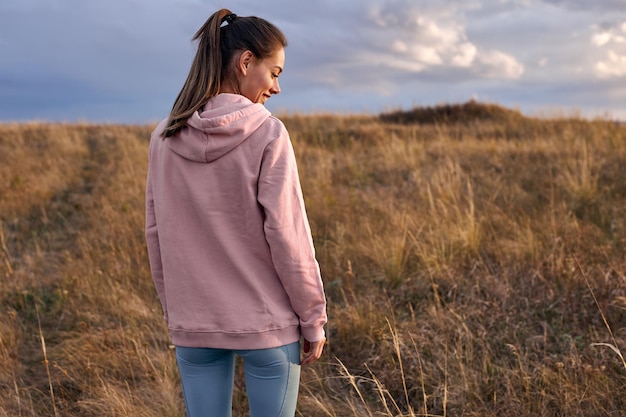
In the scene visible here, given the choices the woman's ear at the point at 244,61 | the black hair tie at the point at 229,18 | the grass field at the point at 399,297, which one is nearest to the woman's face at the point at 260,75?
the woman's ear at the point at 244,61

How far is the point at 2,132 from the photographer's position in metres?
14.5

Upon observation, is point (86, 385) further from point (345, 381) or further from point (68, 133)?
point (68, 133)

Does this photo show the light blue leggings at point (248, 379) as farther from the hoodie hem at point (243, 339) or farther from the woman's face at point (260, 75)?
the woman's face at point (260, 75)

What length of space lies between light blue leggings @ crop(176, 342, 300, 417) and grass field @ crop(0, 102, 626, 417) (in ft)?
1.48

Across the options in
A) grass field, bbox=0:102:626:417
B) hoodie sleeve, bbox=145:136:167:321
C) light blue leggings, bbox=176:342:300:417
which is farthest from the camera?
grass field, bbox=0:102:626:417

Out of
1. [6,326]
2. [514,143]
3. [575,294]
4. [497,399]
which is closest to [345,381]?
[497,399]

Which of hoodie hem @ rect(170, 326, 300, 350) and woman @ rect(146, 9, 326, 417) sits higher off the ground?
woman @ rect(146, 9, 326, 417)

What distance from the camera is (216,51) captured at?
1.54 meters

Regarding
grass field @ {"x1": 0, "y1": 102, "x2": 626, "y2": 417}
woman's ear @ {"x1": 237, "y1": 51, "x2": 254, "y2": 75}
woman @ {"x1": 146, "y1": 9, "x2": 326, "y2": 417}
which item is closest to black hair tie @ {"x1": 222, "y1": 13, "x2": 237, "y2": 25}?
woman @ {"x1": 146, "y1": 9, "x2": 326, "y2": 417}

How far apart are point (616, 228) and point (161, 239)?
16.0 ft

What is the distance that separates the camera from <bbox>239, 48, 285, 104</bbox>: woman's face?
1.56 m

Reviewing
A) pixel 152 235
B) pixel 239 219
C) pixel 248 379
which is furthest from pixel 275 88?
pixel 248 379

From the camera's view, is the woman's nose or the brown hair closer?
the brown hair

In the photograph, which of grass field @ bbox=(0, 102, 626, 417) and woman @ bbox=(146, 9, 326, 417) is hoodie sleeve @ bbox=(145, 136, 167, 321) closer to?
woman @ bbox=(146, 9, 326, 417)
